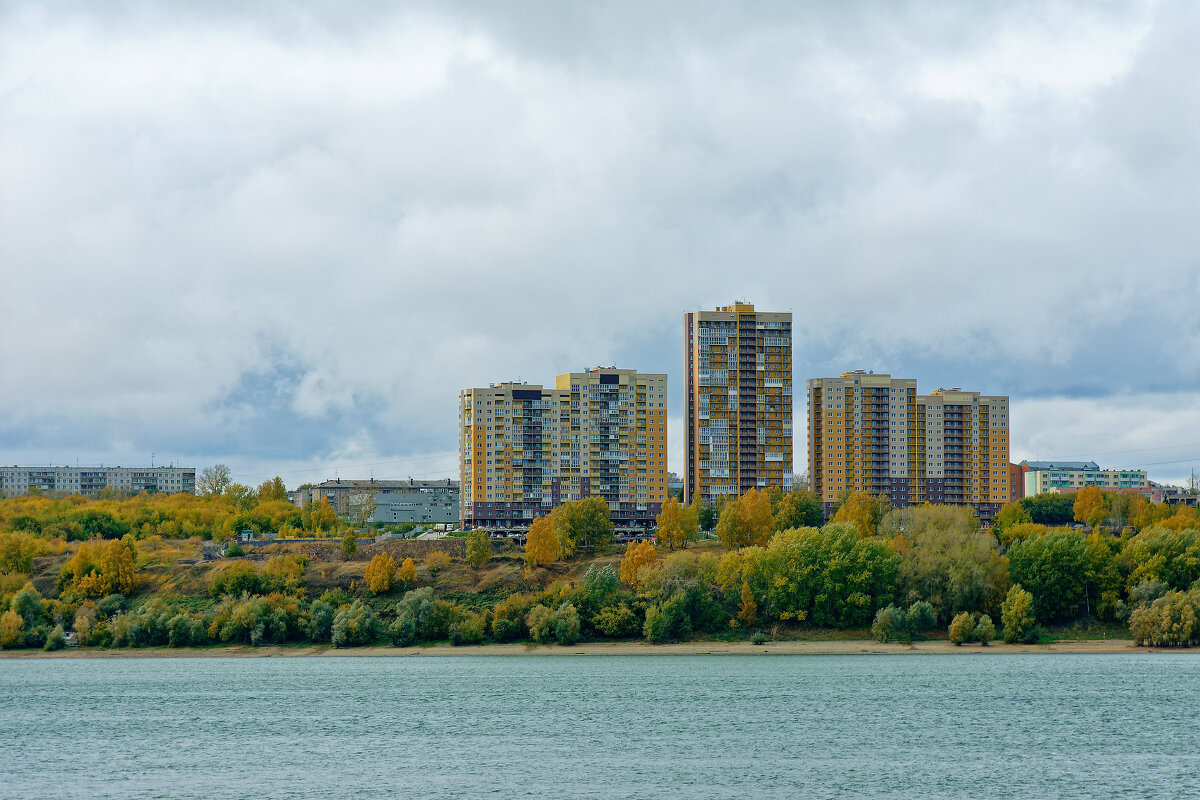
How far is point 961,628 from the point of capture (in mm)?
107500

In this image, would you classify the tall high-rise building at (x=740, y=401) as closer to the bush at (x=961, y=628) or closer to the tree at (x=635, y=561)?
the tree at (x=635, y=561)

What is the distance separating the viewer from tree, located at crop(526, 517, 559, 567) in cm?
13325

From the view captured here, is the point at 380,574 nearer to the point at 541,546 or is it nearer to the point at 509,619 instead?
the point at 509,619

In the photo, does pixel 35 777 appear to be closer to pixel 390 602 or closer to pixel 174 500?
pixel 390 602

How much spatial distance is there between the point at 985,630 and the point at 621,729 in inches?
1898

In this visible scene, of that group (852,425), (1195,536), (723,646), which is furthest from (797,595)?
(852,425)

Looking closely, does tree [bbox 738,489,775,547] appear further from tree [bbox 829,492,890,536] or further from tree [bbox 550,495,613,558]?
tree [bbox 550,495,613,558]

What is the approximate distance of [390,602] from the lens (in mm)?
121938

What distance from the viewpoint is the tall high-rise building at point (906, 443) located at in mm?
171625

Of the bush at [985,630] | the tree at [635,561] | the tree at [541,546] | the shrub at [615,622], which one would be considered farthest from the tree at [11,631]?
the bush at [985,630]

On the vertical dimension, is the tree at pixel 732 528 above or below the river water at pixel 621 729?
above

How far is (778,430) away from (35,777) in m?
126

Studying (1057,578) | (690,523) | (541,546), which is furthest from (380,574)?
(1057,578)

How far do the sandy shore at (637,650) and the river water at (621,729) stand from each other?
285 centimetres
